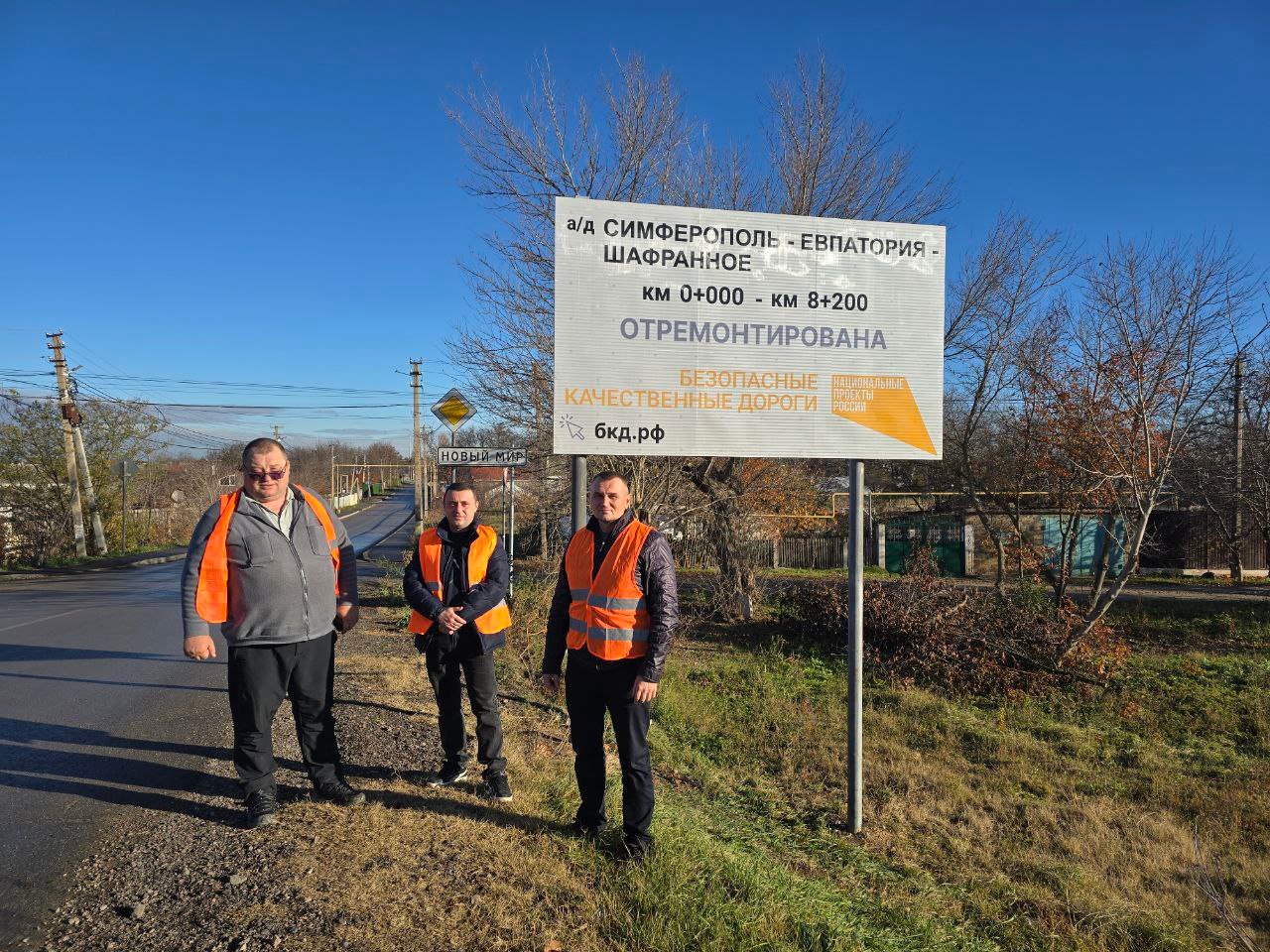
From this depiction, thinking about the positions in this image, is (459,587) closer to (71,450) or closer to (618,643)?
(618,643)

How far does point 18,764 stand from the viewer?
4582mm

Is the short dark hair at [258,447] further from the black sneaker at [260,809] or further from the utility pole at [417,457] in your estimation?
the utility pole at [417,457]

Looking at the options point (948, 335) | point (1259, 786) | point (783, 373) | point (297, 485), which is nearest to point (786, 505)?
point (948, 335)

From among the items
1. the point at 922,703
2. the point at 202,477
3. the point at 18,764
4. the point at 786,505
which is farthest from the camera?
the point at 202,477

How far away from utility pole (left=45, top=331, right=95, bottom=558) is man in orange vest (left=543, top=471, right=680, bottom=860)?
25461mm

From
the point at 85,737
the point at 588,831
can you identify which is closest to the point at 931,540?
the point at 588,831

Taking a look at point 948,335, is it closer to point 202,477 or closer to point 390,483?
point 202,477

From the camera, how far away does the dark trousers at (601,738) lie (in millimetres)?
3508

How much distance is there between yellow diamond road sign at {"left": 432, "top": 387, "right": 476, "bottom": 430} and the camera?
10883mm

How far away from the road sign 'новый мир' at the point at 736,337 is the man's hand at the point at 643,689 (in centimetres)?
173

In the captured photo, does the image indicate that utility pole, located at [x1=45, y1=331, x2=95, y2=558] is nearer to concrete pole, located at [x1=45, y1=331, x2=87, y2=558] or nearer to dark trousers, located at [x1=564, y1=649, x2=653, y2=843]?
concrete pole, located at [x1=45, y1=331, x2=87, y2=558]

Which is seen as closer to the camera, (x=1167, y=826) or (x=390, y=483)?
(x=1167, y=826)

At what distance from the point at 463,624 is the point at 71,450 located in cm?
2568

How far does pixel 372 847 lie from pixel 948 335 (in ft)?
42.1
